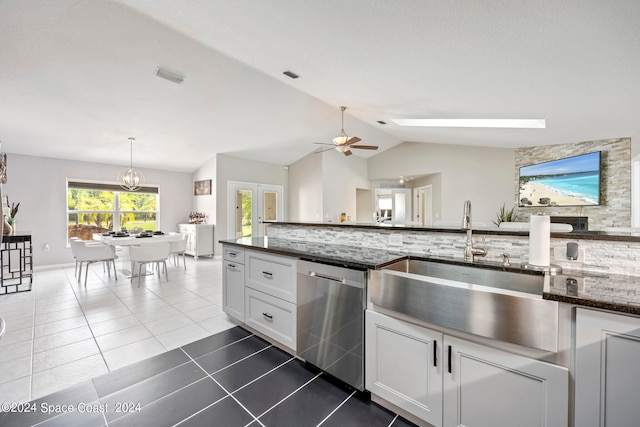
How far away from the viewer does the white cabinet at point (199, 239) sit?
6.50m

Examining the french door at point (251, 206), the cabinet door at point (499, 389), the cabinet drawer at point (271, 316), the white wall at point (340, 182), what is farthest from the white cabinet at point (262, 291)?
the white wall at point (340, 182)

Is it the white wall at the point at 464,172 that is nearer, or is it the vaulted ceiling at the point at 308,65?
the vaulted ceiling at the point at 308,65

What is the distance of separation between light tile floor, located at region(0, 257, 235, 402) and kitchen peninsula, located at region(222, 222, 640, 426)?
1.41 meters

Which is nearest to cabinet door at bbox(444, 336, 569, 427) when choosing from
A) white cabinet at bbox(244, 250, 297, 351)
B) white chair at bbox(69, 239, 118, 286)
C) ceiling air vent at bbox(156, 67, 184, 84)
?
white cabinet at bbox(244, 250, 297, 351)

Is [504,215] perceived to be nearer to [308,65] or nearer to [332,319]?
[308,65]

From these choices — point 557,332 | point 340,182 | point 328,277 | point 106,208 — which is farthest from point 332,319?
point 106,208

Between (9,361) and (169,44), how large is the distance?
3238mm

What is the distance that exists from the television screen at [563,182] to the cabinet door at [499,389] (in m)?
4.93

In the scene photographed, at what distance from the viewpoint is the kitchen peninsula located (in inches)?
38.8

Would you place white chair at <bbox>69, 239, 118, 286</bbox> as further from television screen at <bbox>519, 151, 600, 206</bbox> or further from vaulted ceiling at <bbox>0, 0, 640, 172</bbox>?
television screen at <bbox>519, 151, 600, 206</bbox>

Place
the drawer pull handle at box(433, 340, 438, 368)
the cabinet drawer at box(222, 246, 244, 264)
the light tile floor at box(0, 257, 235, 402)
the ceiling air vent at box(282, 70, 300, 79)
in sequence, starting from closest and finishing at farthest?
the drawer pull handle at box(433, 340, 438, 368) < the light tile floor at box(0, 257, 235, 402) < the cabinet drawer at box(222, 246, 244, 264) < the ceiling air vent at box(282, 70, 300, 79)

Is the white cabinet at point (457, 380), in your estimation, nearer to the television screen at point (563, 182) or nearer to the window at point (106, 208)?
the television screen at point (563, 182)

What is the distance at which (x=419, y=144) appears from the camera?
7410mm

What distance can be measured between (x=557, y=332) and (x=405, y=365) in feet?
2.40
